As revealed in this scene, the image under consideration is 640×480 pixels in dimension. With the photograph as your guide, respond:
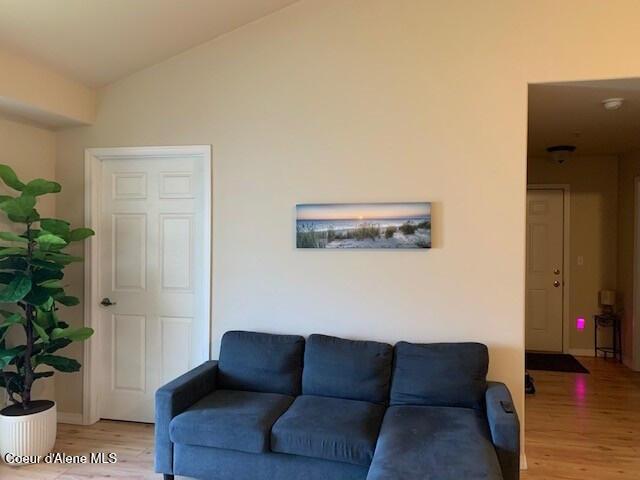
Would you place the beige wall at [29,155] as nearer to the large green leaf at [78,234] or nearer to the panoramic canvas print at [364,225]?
the large green leaf at [78,234]

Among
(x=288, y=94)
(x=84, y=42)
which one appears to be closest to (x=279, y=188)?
(x=288, y=94)

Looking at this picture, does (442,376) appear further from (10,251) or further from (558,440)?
(10,251)

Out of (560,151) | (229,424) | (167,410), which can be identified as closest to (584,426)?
(229,424)

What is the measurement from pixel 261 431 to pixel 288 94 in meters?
2.17

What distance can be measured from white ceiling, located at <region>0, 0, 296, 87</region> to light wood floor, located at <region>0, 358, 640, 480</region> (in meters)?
2.59

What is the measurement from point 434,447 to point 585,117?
9.47 ft

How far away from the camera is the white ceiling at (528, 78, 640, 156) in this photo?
289 cm

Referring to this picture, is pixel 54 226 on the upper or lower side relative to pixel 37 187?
lower

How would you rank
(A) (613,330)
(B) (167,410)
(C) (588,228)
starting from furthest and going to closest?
(C) (588,228) → (A) (613,330) → (B) (167,410)

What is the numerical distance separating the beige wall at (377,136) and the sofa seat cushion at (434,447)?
0.58 metres

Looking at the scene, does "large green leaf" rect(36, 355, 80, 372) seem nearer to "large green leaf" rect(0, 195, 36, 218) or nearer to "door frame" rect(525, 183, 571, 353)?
"large green leaf" rect(0, 195, 36, 218)

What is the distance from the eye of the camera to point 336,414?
2.51m

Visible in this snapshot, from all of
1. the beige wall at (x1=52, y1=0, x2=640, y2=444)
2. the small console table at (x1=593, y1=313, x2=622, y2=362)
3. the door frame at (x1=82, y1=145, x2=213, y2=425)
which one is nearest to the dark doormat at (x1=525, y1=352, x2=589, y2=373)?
the small console table at (x1=593, y1=313, x2=622, y2=362)

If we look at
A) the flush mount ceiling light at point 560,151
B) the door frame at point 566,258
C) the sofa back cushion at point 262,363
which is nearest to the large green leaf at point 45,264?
the sofa back cushion at point 262,363
